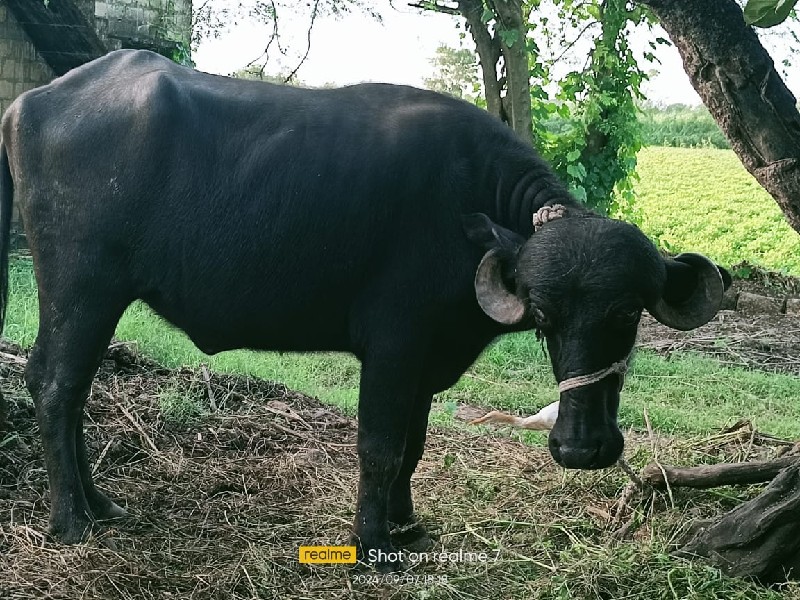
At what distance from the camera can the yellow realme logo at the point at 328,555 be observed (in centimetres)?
391

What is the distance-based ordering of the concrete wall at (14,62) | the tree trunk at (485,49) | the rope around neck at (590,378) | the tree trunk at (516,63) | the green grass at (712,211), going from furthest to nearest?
the green grass at (712,211), the concrete wall at (14,62), the tree trunk at (485,49), the tree trunk at (516,63), the rope around neck at (590,378)

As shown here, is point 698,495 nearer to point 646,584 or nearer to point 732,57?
point 646,584

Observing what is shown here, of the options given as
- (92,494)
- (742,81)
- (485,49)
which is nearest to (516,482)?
(92,494)

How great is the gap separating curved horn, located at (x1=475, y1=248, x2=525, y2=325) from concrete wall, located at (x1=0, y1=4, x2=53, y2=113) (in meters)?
10.3

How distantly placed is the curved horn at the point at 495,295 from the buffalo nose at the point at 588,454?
50 centimetres

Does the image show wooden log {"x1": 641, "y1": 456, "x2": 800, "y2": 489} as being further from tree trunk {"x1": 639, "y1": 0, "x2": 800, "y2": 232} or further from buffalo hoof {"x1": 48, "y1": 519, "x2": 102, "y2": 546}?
buffalo hoof {"x1": 48, "y1": 519, "x2": 102, "y2": 546}

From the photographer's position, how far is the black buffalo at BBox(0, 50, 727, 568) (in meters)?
3.75

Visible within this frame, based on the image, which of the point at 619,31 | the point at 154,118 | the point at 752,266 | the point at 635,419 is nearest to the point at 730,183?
the point at 752,266

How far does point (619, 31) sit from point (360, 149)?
7845 millimetres

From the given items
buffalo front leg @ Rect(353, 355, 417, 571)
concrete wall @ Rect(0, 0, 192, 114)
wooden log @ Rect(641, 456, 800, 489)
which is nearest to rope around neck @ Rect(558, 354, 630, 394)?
buffalo front leg @ Rect(353, 355, 417, 571)

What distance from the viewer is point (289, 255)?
3.86 meters

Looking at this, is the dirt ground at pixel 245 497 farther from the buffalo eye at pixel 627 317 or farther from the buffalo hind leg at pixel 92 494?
the buffalo eye at pixel 627 317

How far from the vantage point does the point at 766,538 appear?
3715 mm

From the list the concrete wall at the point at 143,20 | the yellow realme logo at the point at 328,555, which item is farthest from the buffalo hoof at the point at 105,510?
the concrete wall at the point at 143,20
